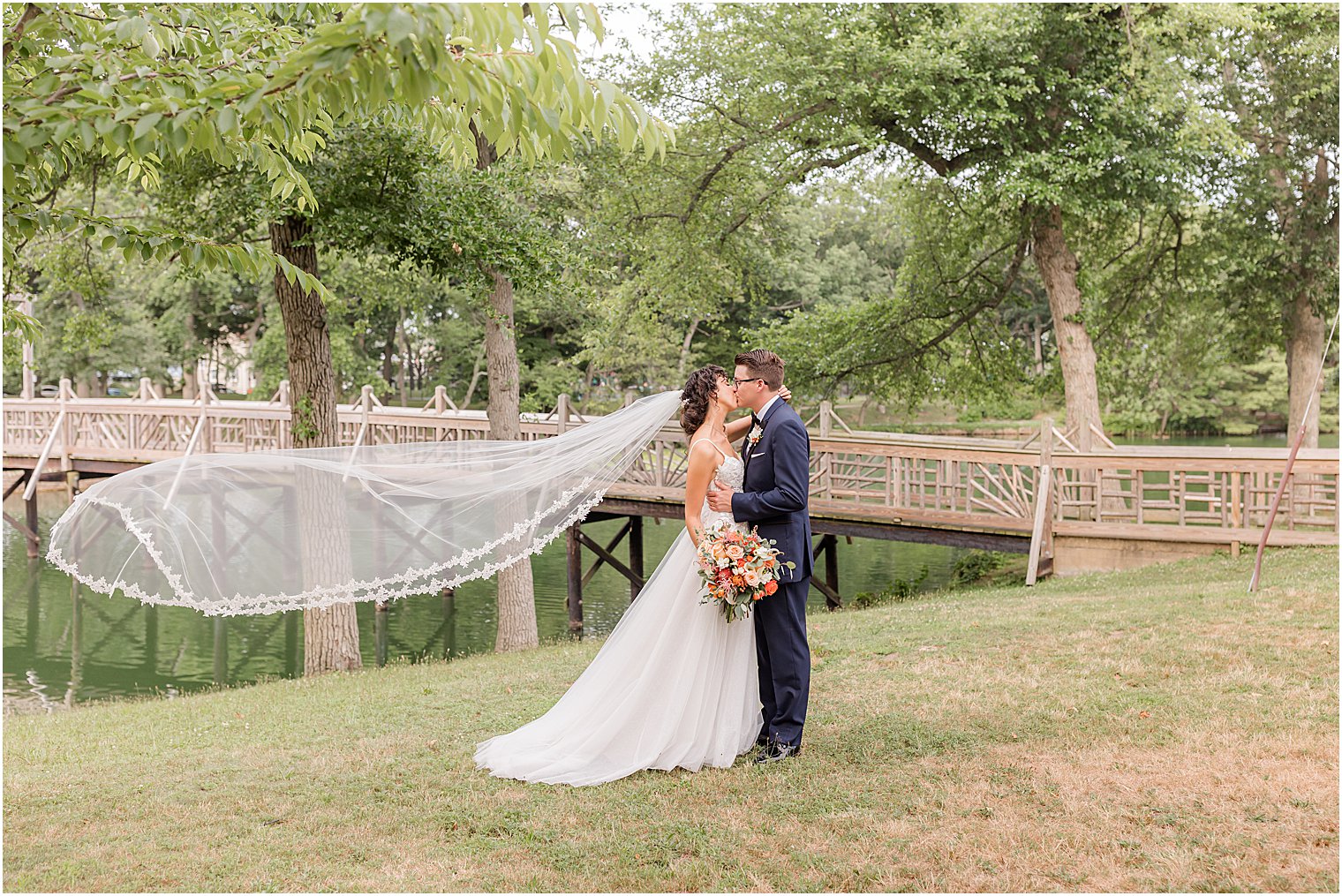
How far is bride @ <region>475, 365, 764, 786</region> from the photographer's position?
6309mm

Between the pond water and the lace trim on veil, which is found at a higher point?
the lace trim on veil

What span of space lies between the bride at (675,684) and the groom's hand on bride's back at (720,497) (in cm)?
6

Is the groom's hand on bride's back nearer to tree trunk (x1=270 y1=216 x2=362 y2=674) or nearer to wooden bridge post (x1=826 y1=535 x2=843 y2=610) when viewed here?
tree trunk (x1=270 y1=216 x2=362 y2=674)

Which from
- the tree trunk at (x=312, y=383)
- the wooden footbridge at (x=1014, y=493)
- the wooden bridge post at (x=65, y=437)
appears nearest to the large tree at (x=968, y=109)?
the wooden footbridge at (x=1014, y=493)

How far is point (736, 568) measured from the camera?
20.1 feet

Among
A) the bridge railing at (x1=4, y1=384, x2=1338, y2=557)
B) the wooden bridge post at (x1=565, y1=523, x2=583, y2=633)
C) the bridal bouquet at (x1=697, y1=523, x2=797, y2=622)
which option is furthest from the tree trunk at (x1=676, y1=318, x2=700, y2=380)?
the bridal bouquet at (x1=697, y1=523, x2=797, y2=622)

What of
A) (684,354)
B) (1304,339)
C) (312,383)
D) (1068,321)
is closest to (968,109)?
(1068,321)

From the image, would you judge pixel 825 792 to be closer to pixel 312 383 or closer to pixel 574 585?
pixel 312 383

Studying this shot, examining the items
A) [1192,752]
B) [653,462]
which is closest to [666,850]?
[1192,752]

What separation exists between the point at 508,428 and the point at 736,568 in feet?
29.9

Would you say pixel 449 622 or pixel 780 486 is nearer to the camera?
pixel 780 486

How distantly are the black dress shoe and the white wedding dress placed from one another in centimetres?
16

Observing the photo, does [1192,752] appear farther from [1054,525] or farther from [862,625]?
[1054,525]

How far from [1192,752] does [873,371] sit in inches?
688
